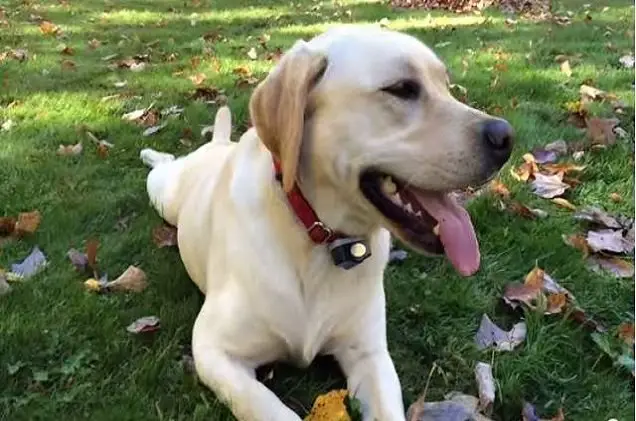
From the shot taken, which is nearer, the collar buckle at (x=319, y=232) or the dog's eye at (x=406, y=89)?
the dog's eye at (x=406, y=89)

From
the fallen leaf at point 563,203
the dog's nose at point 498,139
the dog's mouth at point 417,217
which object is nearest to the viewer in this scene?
the dog's nose at point 498,139

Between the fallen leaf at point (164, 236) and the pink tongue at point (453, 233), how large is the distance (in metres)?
1.71

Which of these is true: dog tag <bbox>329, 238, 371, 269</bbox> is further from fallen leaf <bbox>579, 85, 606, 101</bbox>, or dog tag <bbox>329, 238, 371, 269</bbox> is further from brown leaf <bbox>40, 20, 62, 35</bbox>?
brown leaf <bbox>40, 20, 62, 35</bbox>

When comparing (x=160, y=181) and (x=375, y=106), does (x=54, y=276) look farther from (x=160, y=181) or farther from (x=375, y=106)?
(x=375, y=106)

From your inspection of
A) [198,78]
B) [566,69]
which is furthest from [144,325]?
[566,69]

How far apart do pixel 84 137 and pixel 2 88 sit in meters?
1.52

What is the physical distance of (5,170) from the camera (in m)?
4.84

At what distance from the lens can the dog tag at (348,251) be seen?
2809 millimetres

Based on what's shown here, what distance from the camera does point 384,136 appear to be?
261 cm

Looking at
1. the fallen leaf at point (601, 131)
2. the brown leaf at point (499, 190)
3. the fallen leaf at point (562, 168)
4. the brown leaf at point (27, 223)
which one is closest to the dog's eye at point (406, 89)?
the brown leaf at point (499, 190)

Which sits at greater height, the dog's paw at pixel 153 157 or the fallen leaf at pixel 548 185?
the dog's paw at pixel 153 157

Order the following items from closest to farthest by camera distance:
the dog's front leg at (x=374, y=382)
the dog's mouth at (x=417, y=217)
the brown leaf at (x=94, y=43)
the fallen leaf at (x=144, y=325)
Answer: the dog's mouth at (x=417, y=217), the dog's front leg at (x=374, y=382), the fallen leaf at (x=144, y=325), the brown leaf at (x=94, y=43)

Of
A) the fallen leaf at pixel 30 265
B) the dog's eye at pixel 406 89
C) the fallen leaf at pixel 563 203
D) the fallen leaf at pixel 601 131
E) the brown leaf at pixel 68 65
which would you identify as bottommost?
the brown leaf at pixel 68 65

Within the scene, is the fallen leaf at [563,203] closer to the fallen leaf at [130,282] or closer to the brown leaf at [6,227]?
the fallen leaf at [130,282]
